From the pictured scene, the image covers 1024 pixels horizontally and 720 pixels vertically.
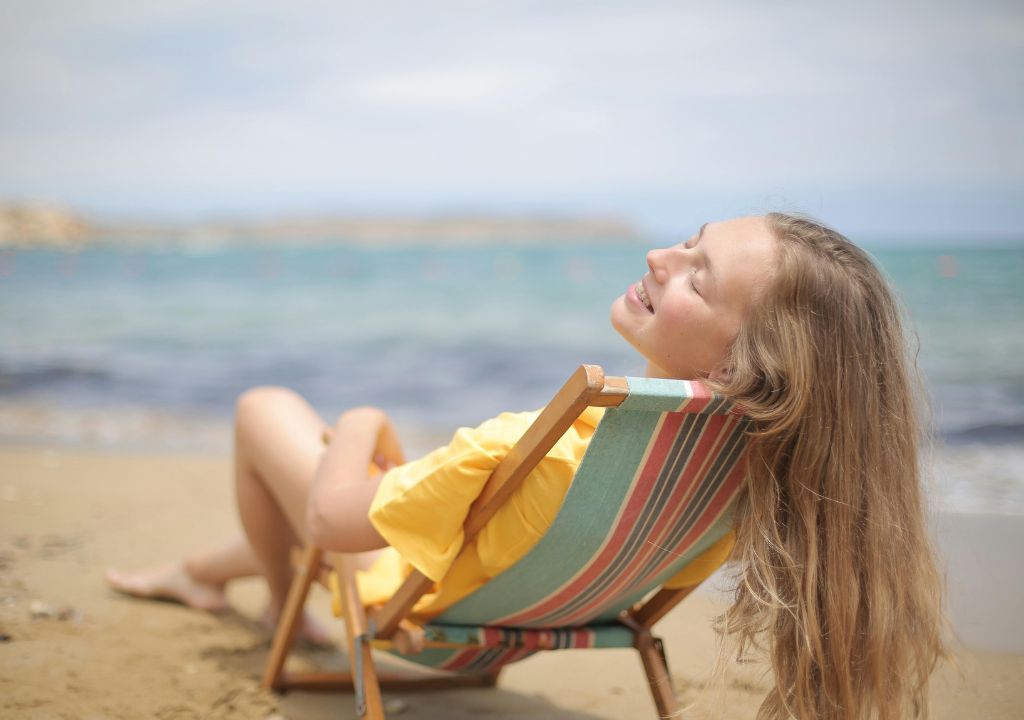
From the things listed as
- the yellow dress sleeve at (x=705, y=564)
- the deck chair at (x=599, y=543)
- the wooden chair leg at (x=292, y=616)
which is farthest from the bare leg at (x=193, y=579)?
the yellow dress sleeve at (x=705, y=564)

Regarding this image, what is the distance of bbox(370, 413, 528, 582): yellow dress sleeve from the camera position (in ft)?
5.67

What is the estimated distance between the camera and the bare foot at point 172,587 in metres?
3.26

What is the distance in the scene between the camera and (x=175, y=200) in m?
48.5

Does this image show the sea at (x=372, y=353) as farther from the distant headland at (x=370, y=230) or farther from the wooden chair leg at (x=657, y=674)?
the distant headland at (x=370, y=230)

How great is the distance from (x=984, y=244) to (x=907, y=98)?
7038mm

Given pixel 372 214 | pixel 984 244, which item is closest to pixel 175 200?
pixel 372 214

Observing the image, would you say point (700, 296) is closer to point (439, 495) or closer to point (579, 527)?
point (579, 527)

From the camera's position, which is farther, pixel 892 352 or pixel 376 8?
pixel 376 8

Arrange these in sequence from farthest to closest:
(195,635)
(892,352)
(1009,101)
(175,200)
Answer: (175,200) → (1009,101) → (195,635) → (892,352)

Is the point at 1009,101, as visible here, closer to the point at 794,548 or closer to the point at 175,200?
the point at 794,548

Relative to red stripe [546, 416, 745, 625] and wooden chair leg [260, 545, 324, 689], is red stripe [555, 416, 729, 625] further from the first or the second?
wooden chair leg [260, 545, 324, 689]

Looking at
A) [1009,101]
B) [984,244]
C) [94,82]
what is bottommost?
[984,244]

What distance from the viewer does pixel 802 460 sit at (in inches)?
65.8

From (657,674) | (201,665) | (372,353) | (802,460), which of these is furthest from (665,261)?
(372,353)
